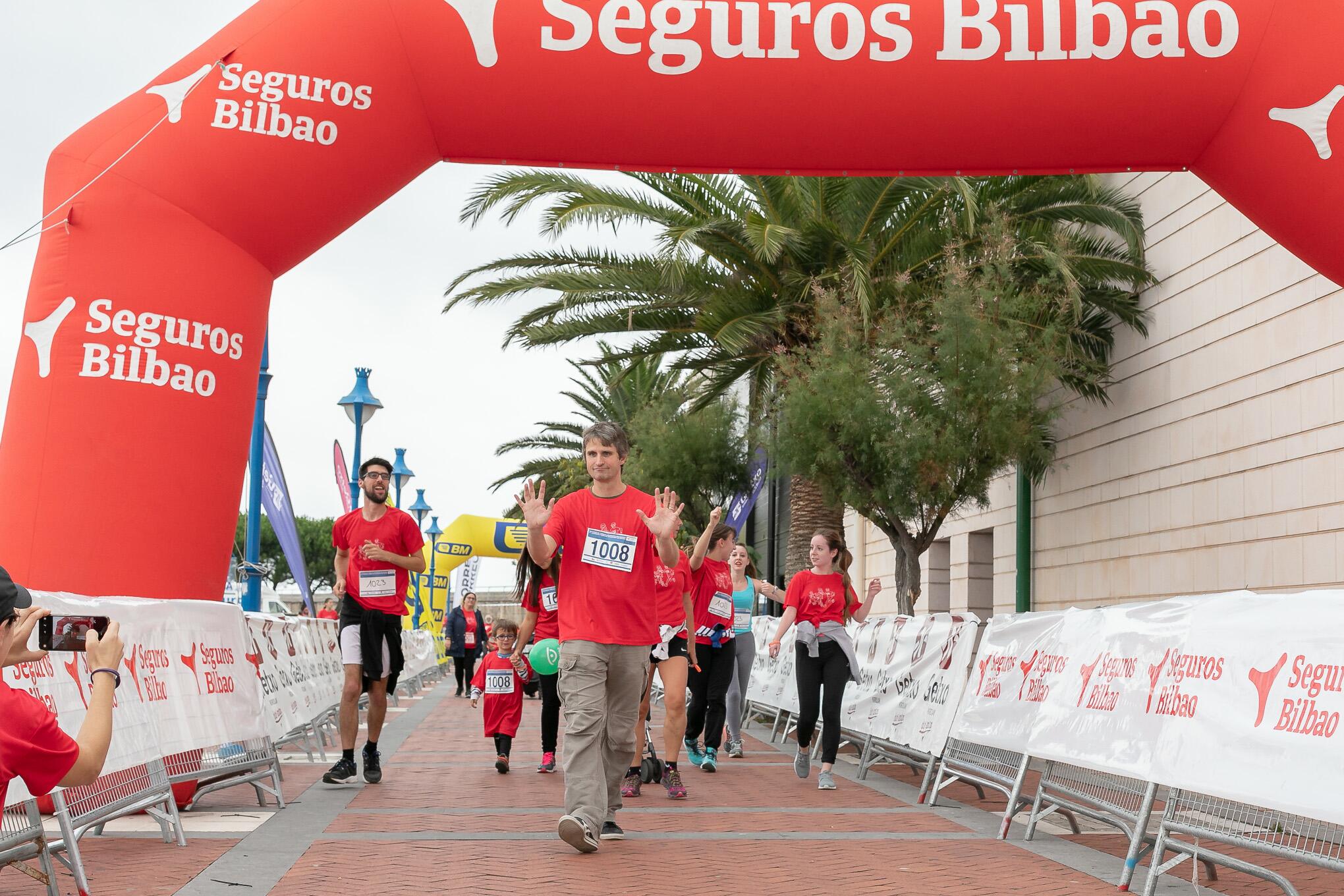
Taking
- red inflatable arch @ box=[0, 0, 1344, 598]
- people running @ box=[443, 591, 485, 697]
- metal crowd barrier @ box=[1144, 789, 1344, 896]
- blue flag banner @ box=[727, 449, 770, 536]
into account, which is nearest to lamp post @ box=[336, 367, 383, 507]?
people running @ box=[443, 591, 485, 697]

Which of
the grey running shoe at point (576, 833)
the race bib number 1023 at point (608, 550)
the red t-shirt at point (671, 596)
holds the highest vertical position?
the race bib number 1023 at point (608, 550)

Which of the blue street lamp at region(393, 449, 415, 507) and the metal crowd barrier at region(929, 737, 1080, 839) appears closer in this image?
the metal crowd barrier at region(929, 737, 1080, 839)

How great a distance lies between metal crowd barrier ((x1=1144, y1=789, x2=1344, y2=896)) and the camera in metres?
5.15

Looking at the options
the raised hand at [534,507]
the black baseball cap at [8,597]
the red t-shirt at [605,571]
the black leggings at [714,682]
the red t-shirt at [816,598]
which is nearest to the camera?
the black baseball cap at [8,597]

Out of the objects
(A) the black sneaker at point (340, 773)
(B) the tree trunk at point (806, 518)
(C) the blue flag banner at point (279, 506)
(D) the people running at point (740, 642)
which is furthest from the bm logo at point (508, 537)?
(A) the black sneaker at point (340, 773)

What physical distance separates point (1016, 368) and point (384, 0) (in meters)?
9.64

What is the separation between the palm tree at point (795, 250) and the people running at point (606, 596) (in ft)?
30.8

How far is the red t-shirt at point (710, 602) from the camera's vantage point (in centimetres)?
1098

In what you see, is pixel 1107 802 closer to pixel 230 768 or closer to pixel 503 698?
pixel 230 768

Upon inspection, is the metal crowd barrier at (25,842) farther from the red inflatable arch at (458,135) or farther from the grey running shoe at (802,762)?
the grey running shoe at (802,762)

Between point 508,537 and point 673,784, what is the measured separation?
35003 mm

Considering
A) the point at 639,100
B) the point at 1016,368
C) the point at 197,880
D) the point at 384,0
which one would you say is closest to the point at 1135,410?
the point at 1016,368

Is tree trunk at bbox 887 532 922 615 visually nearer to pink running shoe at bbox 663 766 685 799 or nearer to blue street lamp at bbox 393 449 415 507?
pink running shoe at bbox 663 766 685 799

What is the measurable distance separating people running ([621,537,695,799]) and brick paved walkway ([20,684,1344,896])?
20 centimetres
